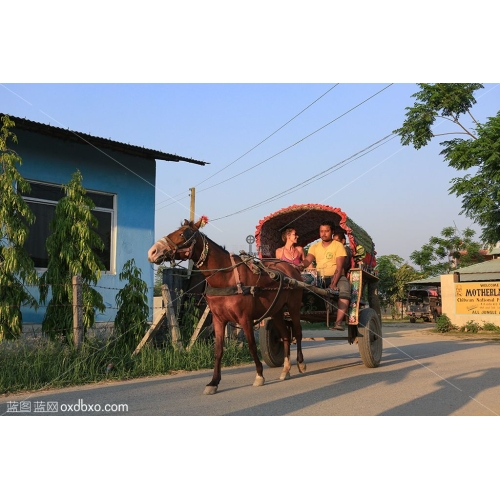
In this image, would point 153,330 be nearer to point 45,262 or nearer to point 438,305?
point 45,262

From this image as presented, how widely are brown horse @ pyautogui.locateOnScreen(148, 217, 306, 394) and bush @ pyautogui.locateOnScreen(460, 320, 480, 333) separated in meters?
14.5

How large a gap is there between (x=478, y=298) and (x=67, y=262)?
16.3 metres

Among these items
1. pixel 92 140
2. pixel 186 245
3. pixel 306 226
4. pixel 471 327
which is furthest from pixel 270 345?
pixel 471 327

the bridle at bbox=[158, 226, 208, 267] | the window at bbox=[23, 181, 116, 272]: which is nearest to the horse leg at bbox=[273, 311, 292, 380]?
the bridle at bbox=[158, 226, 208, 267]

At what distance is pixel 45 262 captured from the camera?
10.6 m

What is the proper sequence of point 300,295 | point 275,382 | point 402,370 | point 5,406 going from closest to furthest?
point 5,406
point 275,382
point 300,295
point 402,370

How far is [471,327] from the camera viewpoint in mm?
20266

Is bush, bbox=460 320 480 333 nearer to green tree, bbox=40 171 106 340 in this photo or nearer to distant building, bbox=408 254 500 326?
distant building, bbox=408 254 500 326

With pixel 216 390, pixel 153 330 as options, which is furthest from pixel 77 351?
pixel 216 390

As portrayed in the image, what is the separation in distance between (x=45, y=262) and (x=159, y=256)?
201 inches

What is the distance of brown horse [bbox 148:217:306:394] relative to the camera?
21.7 feet

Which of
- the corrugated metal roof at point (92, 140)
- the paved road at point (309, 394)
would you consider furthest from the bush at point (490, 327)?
the corrugated metal roof at point (92, 140)

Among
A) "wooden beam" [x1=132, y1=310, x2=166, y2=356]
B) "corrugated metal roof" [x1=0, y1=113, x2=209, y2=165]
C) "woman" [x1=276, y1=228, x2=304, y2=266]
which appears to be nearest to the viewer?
"wooden beam" [x1=132, y1=310, x2=166, y2=356]

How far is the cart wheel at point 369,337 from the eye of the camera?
30.2ft
